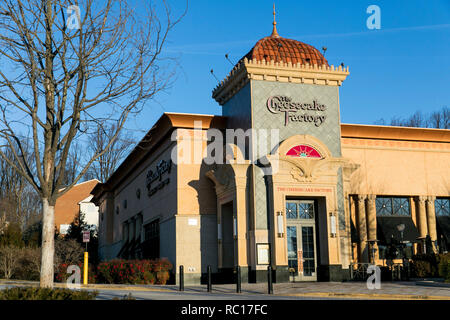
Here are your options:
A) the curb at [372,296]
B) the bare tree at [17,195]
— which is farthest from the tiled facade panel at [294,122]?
the bare tree at [17,195]

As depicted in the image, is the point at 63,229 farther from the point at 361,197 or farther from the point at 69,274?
the point at 361,197

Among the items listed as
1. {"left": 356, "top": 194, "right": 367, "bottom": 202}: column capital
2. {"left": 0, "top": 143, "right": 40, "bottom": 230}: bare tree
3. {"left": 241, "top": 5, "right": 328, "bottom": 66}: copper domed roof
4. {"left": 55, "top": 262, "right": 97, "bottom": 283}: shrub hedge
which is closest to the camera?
{"left": 241, "top": 5, "right": 328, "bottom": 66}: copper domed roof

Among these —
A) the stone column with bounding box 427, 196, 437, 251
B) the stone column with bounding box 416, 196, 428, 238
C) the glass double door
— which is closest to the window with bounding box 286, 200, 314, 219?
the glass double door

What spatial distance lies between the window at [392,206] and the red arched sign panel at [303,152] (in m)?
7.50

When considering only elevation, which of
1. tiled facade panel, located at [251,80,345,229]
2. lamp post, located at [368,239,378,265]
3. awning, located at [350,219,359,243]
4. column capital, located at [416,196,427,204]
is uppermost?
tiled facade panel, located at [251,80,345,229]

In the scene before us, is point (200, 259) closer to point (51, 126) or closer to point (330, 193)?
point (330, 193)

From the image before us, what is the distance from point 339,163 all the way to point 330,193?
4.88 ft

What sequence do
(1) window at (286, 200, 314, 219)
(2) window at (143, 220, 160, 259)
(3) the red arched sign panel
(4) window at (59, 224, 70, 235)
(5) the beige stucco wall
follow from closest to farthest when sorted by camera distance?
(3) the red arched sign panel < (1) window at (286, 200, 314, 219) < (5) the beige stucco wall < (2) window at (143, 220, 160, 259) < (4) window at (59, 224, 70, 235)

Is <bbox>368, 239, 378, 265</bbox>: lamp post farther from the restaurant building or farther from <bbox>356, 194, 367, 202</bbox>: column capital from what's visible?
<bbox>356, 194, 367, 202</bbox>: column capital

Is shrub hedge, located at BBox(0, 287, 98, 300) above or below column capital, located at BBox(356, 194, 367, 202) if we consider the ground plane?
below

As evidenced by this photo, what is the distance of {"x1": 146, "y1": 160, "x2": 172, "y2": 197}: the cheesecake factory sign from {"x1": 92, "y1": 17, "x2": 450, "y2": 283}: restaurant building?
85 mm

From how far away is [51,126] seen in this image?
52.6 feet

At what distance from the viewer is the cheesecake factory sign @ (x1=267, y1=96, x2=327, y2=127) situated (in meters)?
26.3
